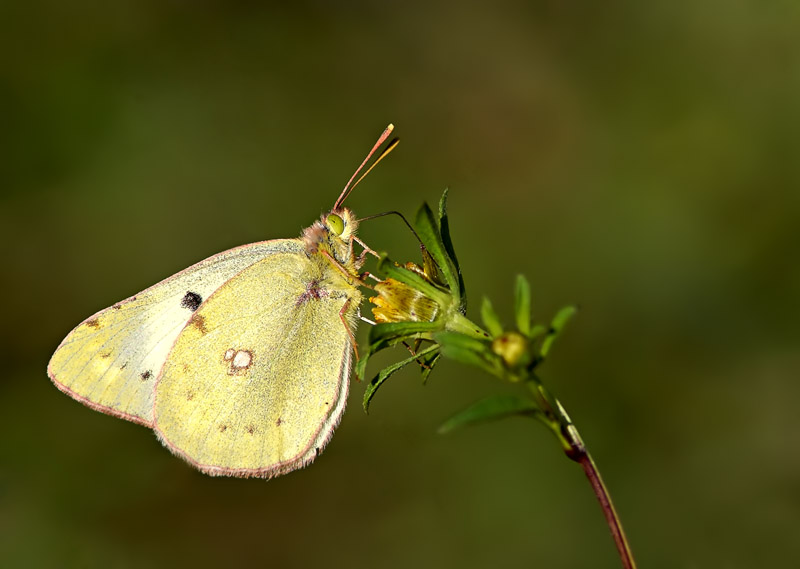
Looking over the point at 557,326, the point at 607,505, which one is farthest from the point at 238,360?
the point at 607,505

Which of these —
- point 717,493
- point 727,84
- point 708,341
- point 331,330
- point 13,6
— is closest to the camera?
point 331,330

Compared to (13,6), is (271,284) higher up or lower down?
lower down

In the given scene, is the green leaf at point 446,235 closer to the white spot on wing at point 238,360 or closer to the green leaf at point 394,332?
the green leaf at point 394,332

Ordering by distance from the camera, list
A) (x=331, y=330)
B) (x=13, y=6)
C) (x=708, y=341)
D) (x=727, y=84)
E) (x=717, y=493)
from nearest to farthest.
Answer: (x=331, y=330)
(x=717, y=493)
(x=708, y=341)
(x=727, y=84)
(x=13, y=6)

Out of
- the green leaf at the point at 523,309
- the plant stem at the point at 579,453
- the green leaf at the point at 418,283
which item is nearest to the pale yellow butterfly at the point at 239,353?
the green leaf at the point at 418,283

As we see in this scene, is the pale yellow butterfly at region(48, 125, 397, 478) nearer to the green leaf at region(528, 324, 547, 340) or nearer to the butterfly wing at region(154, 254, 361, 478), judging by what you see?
the butterfly wing at region(154, 254, 361, 478)

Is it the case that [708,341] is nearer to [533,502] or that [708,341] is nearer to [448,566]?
[533,502]

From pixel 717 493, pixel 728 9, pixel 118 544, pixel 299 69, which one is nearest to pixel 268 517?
pixel 118 544
